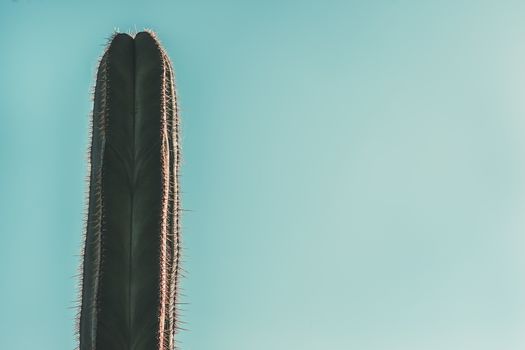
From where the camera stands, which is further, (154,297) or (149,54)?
(149,54)

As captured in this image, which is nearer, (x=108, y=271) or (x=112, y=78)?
(x=108, y=271)

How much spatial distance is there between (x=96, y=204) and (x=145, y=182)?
0.45 meters

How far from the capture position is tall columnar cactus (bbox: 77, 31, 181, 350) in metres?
6.86

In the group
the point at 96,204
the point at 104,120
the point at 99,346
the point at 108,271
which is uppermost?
the point at 104,120

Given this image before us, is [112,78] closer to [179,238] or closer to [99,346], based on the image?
[179,238]

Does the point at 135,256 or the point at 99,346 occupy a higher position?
the point at 135,256

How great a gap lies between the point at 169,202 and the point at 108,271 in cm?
86

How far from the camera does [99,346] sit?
22.0 feet

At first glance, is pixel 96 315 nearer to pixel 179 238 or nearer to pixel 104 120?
pixel 179 238

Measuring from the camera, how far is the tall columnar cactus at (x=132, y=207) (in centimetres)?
686

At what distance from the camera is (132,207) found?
7.14 metres

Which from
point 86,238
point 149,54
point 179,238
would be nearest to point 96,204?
point 86,238

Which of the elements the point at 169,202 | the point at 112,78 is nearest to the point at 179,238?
the point at 169,202

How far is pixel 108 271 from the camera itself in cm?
688
